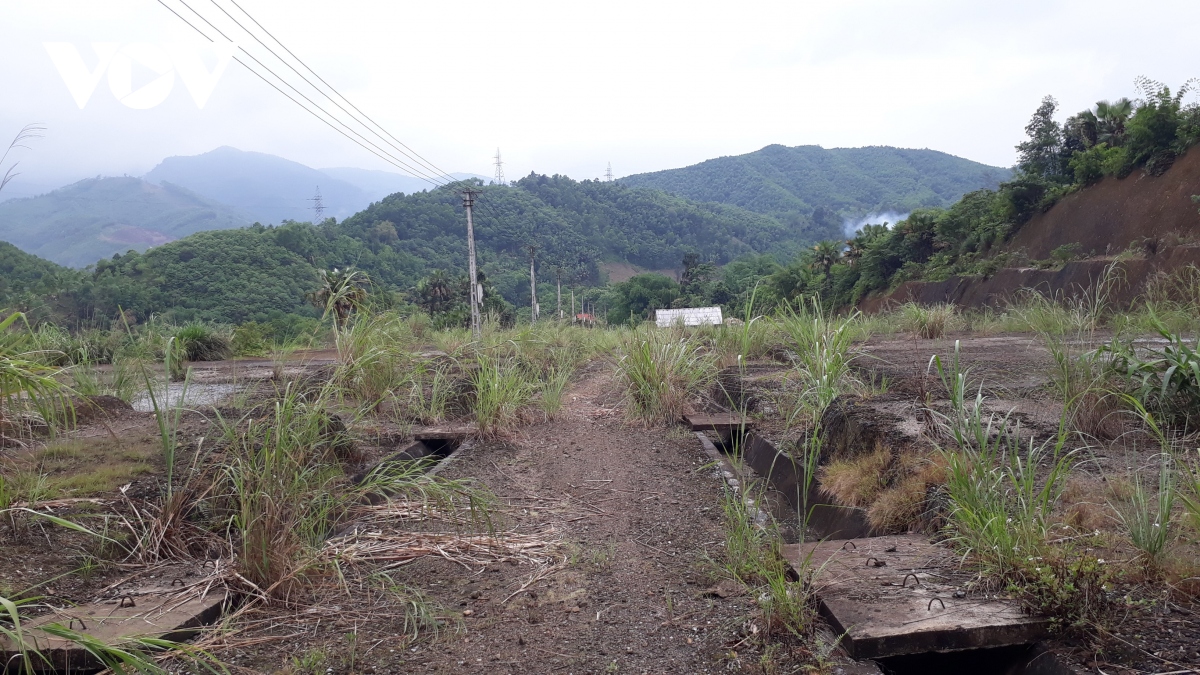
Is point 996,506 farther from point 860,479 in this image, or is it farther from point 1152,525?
point 860,479

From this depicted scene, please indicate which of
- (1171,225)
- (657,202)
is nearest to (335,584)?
(1171,225)

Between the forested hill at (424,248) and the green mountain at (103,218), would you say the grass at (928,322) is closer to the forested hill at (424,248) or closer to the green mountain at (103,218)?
the forested hill at (424,248)

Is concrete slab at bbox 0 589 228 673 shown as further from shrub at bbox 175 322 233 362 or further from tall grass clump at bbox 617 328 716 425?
shrub at bbox 175 322 233 362

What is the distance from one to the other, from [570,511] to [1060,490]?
260 cm

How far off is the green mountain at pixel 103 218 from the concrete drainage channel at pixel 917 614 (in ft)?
144

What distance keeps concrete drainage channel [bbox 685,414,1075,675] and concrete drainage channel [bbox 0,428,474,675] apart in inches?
91.0

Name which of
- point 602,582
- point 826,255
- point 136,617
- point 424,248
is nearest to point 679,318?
point 602,582

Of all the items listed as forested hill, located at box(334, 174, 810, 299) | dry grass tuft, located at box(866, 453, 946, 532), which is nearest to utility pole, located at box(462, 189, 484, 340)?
dry grass tuft, located at box(866, 453, 946, 532)

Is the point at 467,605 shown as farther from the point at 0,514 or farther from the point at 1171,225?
the point at 1171,225

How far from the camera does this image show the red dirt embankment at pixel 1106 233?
57.0 ft

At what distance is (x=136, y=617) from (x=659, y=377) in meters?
5.18

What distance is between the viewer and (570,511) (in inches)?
175

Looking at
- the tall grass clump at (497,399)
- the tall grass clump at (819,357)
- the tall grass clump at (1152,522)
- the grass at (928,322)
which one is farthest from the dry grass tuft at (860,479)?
the grass at (928,322)

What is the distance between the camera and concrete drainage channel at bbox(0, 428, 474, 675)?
238 centimetres
